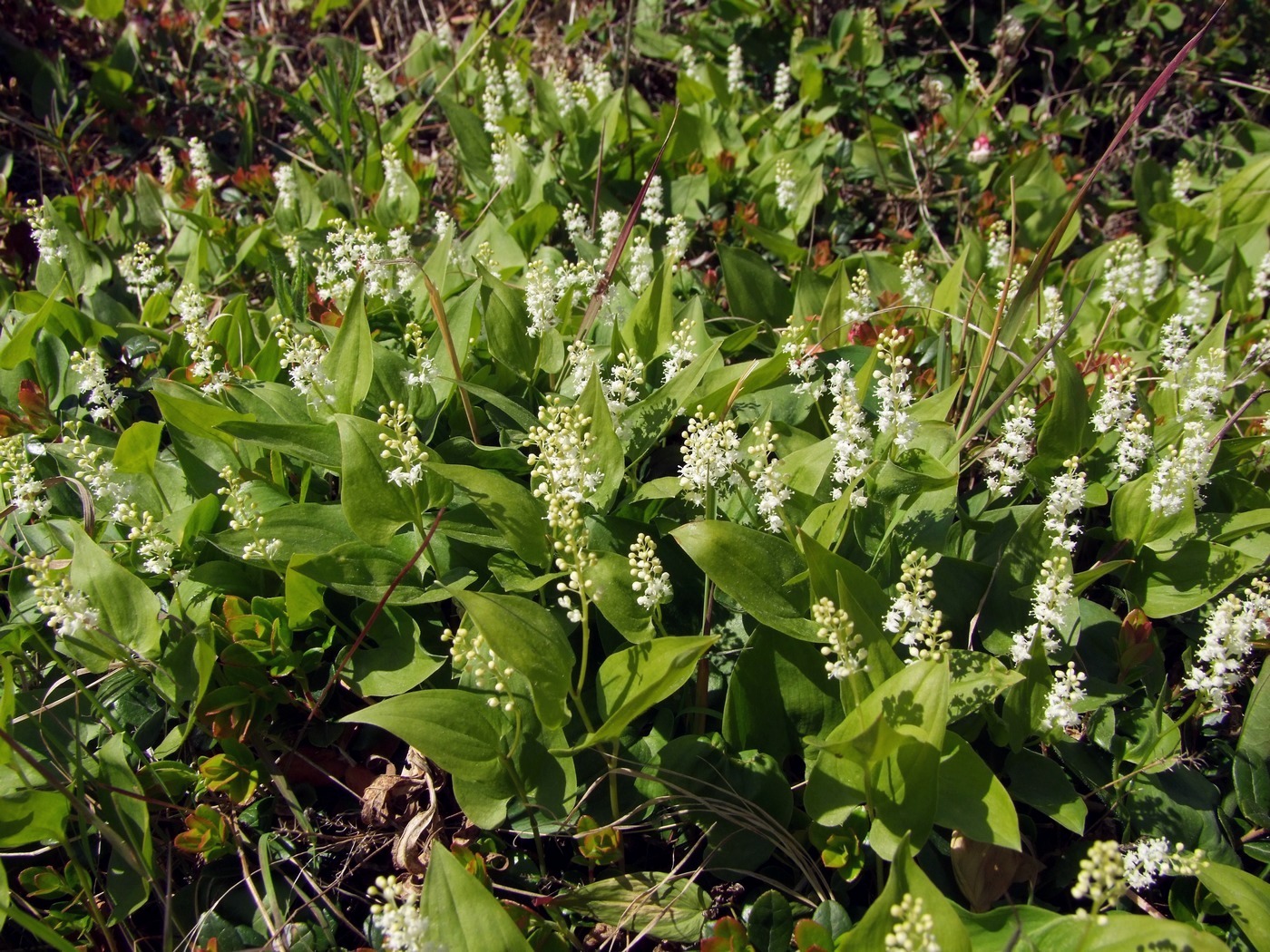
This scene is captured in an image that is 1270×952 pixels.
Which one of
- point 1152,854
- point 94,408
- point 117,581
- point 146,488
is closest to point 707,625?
point 1152,854

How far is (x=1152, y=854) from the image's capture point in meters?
2.34

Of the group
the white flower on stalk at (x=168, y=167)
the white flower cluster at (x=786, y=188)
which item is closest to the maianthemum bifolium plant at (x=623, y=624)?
the white flower cluster at (x=786, y=188)

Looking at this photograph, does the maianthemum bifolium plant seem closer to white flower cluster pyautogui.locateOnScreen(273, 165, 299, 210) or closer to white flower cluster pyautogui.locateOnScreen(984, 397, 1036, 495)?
white flower cluster pyautogui.locateOnScreen(984, 397, 1036, 495)

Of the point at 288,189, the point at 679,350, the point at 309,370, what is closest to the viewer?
the point at 309,370

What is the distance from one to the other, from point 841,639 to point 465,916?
1.19 m

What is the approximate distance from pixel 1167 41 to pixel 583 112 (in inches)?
159

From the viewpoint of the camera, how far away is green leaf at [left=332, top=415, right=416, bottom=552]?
2.78 meters

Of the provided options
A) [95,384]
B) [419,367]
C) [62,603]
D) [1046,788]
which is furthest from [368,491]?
[1046,788]

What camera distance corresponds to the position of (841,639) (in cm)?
242

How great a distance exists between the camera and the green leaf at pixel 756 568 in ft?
8.34

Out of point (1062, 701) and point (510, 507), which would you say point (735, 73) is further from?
point (1062, 701)

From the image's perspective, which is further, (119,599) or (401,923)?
(119,599)

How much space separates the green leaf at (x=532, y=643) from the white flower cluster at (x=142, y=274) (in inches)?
101

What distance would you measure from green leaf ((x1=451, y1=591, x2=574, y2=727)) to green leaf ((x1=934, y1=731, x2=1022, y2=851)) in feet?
3.46
